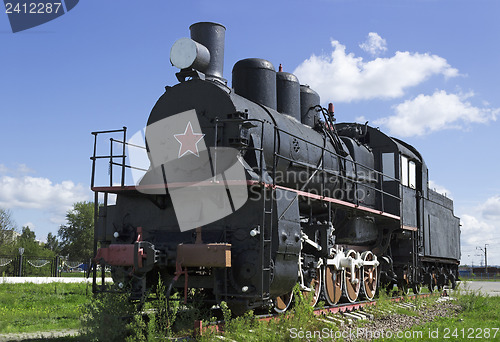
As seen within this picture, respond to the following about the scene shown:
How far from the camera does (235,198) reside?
7.85m

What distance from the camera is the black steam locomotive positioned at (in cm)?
764

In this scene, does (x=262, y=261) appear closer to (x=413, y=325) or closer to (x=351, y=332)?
(x=351, y=332)

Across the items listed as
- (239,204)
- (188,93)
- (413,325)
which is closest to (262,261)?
(239,204)

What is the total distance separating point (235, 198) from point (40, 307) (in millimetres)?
8570

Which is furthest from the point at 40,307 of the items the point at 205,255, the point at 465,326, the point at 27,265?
the point at 27,265

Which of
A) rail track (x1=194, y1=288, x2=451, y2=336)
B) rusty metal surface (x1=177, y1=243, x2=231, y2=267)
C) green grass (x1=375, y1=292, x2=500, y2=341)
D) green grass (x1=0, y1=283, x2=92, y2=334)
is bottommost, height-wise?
green grass (x1=0, y1=283, x2=92, y2=334)

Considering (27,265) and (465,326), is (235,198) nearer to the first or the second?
(465,326)

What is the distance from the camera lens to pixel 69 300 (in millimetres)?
15695

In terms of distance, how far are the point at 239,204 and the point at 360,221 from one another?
15.2ft

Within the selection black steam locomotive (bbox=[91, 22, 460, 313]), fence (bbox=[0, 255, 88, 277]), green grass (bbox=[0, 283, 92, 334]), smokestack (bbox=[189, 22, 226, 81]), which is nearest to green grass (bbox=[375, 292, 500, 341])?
black steam locomotive (bbox=[91, 22, 460, 313])

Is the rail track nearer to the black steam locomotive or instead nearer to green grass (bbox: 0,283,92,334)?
the black steam locomotive

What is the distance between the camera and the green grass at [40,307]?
409 inches

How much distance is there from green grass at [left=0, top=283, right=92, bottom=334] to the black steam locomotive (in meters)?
2.64

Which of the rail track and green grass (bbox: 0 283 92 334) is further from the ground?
the rail track
